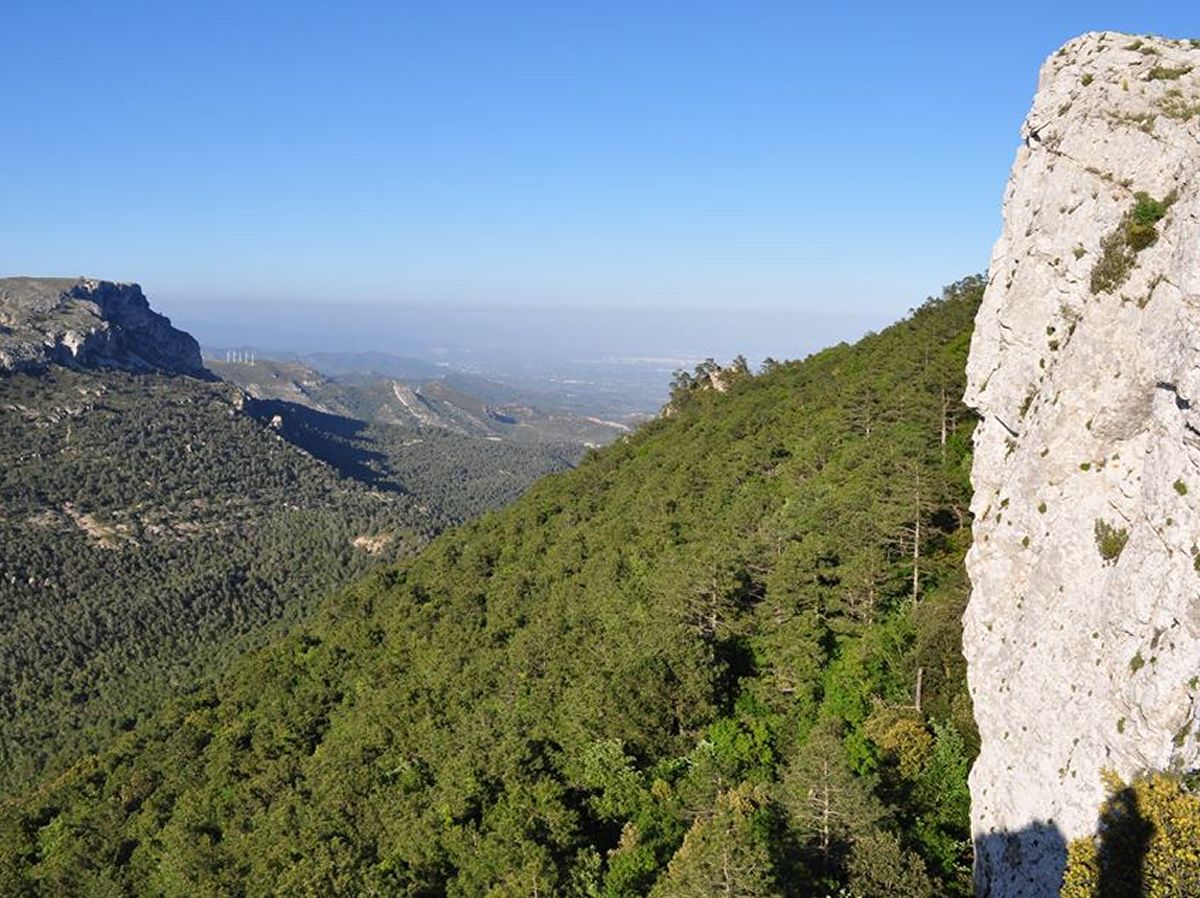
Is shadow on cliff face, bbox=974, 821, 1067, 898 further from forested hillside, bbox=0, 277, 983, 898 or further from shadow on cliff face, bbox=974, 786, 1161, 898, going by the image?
forested hillside, bbox=0, 277, 983, 898

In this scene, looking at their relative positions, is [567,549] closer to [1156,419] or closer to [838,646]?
[838,646]

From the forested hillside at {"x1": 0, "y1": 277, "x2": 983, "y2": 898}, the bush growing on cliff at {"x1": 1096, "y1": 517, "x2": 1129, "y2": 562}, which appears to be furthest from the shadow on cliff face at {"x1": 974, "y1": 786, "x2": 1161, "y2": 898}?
the bush growing on cliff at {"x1": 1096, "y1": 517, "x2": 1129, "y2": 562}

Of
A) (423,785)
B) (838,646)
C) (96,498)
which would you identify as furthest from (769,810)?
(96,498)

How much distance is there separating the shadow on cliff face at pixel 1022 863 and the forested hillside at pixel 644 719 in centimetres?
196

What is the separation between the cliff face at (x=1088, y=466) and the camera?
1930 cm

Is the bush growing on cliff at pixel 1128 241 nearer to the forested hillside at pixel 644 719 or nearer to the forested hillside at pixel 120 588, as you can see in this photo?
the forested hillside at pixel 644 719

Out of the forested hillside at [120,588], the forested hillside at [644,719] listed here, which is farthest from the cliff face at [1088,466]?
the forested hillside at [120,588]

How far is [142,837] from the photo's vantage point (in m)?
51.0

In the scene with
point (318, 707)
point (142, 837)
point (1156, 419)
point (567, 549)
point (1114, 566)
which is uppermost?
point (1156, 419)

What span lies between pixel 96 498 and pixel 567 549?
576 ft

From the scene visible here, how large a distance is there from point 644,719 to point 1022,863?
1439 centimetres

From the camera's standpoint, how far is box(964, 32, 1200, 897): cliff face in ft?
63.3

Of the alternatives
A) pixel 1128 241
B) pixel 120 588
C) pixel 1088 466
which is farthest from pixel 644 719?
pixel 120 588

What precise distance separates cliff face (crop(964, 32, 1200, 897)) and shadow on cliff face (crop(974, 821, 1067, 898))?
0.19ft
